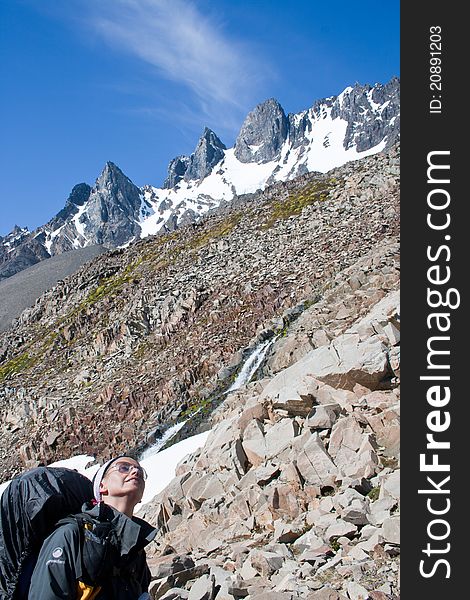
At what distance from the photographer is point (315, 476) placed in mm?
10961

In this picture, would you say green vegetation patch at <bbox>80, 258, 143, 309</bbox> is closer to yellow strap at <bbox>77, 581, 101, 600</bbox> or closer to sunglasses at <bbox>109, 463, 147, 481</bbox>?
sunglasses at <bbox>109, 463, 147, 481</bbox>

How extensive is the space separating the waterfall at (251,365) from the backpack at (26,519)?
79.5ft

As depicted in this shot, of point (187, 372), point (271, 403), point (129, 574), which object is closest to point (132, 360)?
point (187, 372)

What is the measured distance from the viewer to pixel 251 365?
29.4m

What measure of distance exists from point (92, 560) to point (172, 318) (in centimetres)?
4053

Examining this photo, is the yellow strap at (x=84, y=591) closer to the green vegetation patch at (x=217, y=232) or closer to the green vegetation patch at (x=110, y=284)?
the green vegetation patch at (x=110, y=284)

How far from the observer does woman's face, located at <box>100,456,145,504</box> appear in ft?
13.6

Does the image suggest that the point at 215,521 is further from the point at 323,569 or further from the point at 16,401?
the point at 16,401

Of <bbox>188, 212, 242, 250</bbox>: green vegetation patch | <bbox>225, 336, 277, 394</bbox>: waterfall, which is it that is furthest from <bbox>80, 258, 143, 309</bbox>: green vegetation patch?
<bbox>225, 336, 277, 394</bbox>: waterfall

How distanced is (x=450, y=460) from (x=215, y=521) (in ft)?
24.1

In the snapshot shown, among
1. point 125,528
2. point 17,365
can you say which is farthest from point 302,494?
point 17,365

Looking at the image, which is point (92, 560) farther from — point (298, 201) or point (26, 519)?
point (298, 201)

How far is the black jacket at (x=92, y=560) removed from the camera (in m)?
3.58

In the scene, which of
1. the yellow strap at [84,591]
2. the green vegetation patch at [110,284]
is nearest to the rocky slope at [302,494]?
the yellow strap at [84,591]
